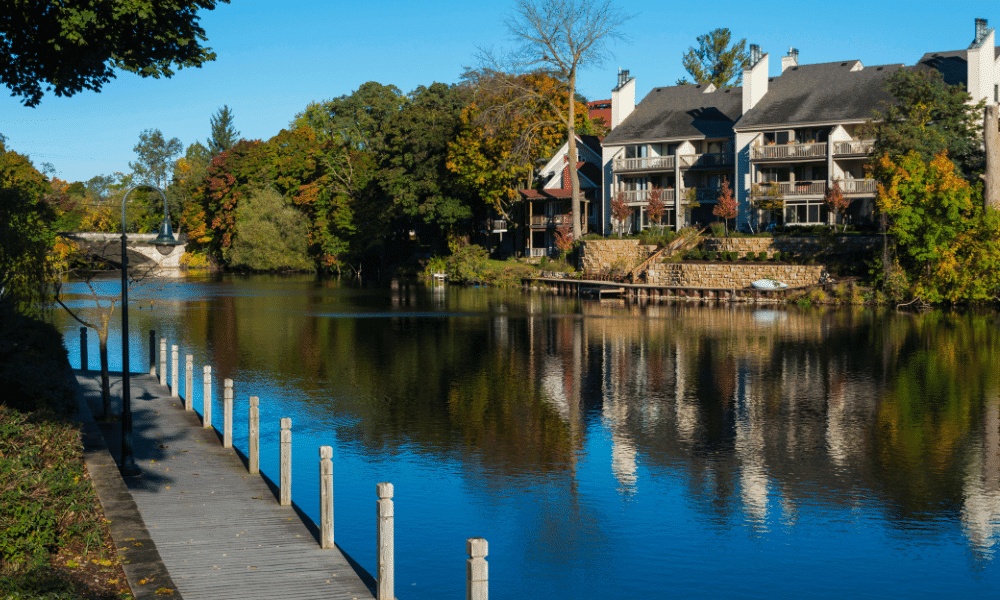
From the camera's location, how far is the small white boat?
57.1 metres

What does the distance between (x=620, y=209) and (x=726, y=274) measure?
12.7m

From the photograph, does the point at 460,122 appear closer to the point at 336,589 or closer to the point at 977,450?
the point at 977,450

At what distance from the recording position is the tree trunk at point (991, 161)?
51.3 metres

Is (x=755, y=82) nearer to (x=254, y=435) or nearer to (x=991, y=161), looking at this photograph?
(x=991, y=161)

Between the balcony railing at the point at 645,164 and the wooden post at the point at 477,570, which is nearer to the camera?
the wooden post at the point at 477,570

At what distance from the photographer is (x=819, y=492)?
16.0m

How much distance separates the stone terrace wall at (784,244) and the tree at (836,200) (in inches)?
114

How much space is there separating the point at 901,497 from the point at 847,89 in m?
55.4

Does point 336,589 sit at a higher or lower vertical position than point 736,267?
lower

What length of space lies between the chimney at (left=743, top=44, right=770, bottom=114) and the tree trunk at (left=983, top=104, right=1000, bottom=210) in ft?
60.8

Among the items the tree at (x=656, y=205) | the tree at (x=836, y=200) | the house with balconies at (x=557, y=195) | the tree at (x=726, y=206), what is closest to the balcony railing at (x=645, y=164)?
the tree at (x=656, y=205)

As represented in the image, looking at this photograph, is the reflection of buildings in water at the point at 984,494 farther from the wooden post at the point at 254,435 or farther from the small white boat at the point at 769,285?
the small white boat at the point at 769,285

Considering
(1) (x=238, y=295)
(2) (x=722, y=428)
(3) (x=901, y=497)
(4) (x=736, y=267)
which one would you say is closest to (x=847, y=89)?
(4) (x=736, y=267)

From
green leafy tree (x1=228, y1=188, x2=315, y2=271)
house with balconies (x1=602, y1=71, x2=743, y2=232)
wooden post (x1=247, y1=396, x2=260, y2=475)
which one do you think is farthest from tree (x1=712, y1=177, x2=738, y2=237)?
green leafy tree (x1=228, y1=188, x2=315, y2=271)
